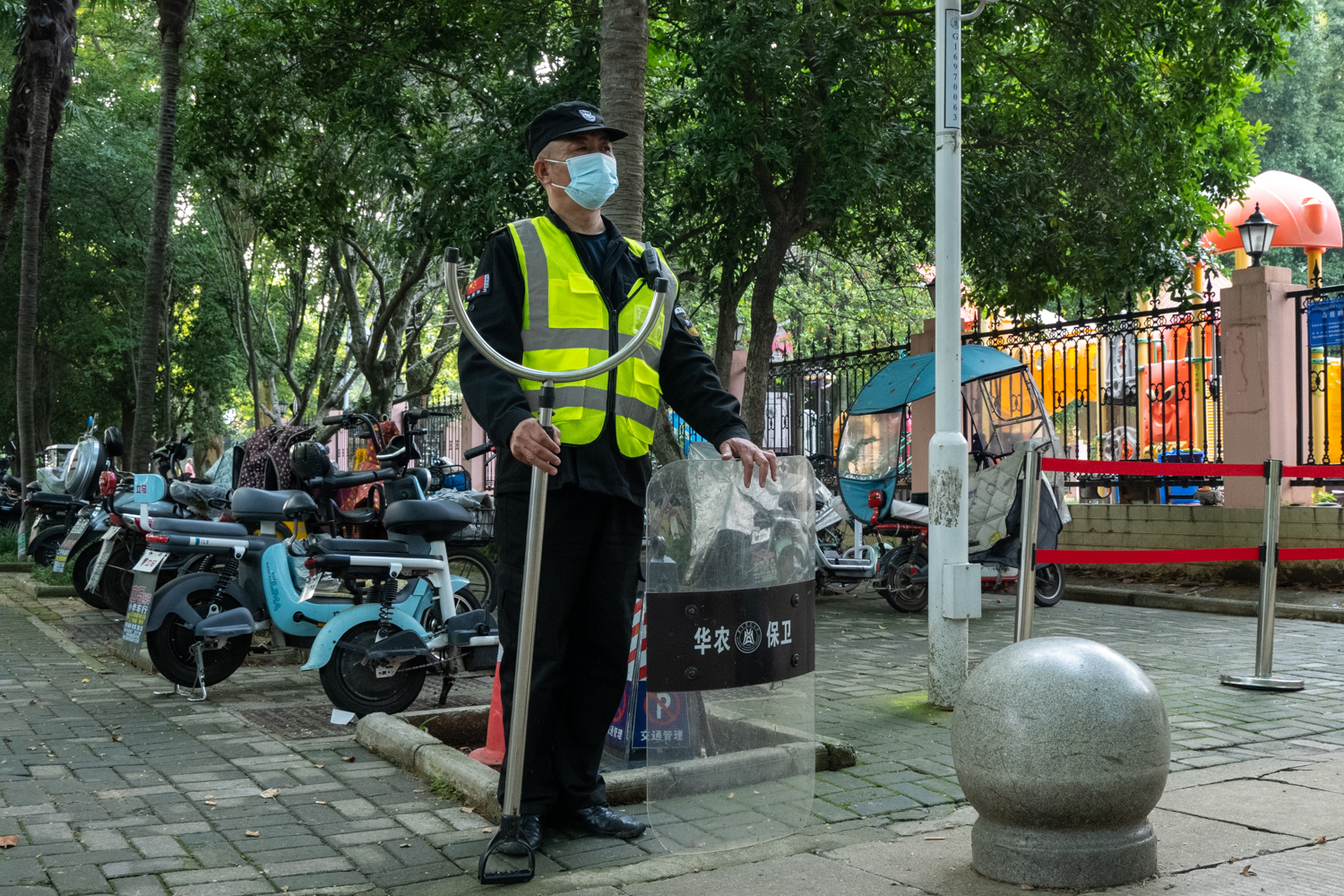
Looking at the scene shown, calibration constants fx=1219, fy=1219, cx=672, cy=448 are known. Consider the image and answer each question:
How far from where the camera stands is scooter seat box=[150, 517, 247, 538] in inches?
259

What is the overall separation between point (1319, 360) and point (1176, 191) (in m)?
2.04

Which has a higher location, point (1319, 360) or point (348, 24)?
point (348, 24)

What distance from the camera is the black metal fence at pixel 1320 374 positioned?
1114 centimetres

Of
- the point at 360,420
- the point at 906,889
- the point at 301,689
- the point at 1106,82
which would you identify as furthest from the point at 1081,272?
the point at 906,889

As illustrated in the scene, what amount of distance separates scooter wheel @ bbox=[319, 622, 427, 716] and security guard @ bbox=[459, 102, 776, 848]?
7.08 ft

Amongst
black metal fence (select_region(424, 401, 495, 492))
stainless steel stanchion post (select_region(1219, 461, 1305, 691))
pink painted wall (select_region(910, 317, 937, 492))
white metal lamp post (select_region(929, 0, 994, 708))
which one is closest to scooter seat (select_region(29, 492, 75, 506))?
pink painted wall (select_region(910, 317, 937, 492))

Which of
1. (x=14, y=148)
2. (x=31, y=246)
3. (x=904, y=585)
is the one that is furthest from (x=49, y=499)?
(x=904, y=585)

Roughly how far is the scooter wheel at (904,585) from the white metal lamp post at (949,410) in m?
4.55

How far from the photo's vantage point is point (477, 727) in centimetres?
543

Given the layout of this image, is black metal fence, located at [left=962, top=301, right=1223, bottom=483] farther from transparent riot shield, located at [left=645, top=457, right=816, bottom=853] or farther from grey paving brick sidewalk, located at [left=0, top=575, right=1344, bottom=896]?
transparent riot shield, located at [left=645, top=457, right=816, bottom=853]

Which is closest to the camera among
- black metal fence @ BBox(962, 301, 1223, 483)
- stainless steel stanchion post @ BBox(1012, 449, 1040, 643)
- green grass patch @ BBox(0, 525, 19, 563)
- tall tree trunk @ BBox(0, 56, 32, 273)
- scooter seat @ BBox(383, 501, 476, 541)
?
stainless steel stanchion post @ BBox(1012, 449, 1040, 643)

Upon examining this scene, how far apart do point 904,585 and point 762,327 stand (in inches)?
112

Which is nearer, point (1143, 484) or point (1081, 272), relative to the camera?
point (1081, 272)

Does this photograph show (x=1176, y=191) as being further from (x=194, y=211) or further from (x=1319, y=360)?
(x=194, y=211)
